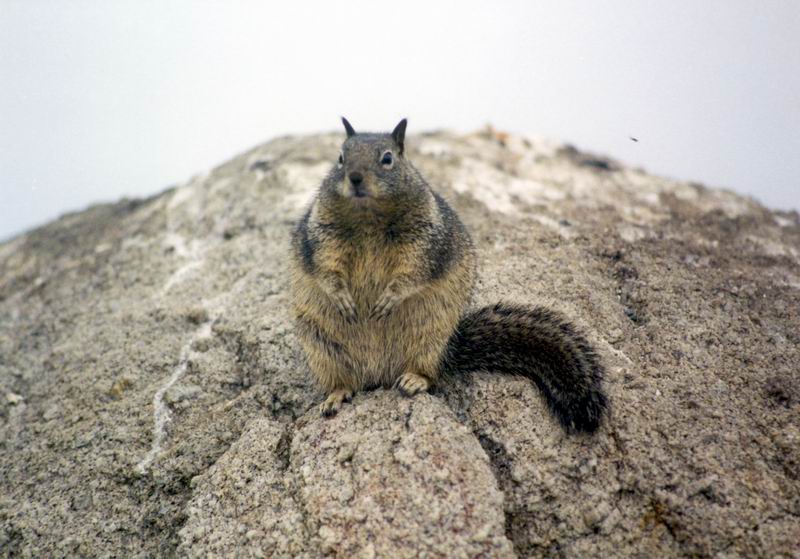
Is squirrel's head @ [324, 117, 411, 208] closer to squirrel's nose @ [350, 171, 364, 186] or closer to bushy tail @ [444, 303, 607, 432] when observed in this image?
squirrel's nose @ [350, 171, 364, 186]

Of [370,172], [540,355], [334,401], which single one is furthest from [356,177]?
[540,355]

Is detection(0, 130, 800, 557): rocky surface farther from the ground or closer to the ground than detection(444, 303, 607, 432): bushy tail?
closer to the ground

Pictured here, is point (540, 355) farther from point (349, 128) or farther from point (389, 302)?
point (349, 128)

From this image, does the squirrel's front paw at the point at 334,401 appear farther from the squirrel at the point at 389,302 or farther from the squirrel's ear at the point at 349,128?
the squirrel's ear at the point at 349,128

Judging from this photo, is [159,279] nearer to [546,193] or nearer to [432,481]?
[432,481]

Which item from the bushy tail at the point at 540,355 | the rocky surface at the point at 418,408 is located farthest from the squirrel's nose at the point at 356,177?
the rocky surface at the point at 418,408

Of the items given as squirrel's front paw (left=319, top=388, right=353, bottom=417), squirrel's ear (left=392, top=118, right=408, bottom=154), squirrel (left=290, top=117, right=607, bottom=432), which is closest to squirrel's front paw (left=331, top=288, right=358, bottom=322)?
squirrel (left=290, top=117, right=607, bottom=432)
